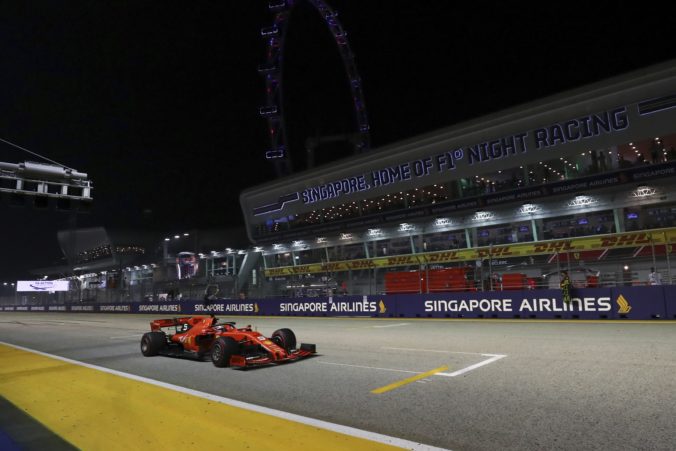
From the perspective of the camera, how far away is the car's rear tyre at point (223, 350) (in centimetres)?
863

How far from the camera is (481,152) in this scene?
30.7 meters

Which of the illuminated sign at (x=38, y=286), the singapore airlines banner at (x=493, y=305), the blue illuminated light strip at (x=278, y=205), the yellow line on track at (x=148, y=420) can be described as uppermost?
the blue illuminated light strip at (x=278, y=205)

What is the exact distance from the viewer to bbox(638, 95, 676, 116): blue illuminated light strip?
2313cm

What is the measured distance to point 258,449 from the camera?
4.19 meters

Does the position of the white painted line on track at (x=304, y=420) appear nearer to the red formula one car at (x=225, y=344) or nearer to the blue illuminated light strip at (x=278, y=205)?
the red formula one car at (x=225, y=344)

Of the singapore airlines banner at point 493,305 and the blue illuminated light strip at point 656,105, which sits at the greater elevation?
the blue illuminated light strip at point 656,105

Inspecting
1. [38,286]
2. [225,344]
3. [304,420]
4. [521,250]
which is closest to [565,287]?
[225,344]

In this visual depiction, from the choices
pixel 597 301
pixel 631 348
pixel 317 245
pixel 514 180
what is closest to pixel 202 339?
pixel 631 348

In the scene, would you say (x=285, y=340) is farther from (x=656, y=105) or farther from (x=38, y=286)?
(x=38, y=286)

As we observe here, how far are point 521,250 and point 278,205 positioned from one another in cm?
2403

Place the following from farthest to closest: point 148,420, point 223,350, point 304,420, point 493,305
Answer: point 493,305 → point 223,350 → point 148,420 → point 304,420

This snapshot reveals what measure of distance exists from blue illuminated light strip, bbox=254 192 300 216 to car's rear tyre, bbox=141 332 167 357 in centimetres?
3347

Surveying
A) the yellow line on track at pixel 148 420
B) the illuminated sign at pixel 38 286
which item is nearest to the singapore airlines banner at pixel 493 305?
the yellow line on track at pixel 148 420

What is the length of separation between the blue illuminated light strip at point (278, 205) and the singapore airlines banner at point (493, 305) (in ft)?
50.6
